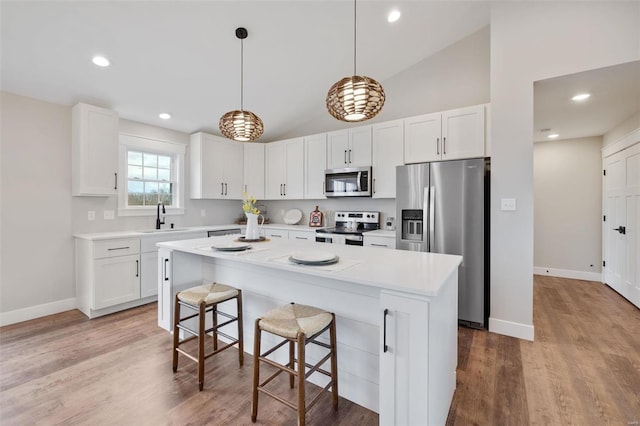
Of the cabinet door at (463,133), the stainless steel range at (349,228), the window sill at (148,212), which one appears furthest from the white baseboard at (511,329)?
the window sill at (148,212)

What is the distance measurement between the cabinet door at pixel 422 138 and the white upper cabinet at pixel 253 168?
2.56 meters

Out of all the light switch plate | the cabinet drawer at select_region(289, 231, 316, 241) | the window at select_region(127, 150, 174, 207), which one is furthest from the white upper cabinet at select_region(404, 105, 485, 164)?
the window at select_region(127, 150, 174, 207)

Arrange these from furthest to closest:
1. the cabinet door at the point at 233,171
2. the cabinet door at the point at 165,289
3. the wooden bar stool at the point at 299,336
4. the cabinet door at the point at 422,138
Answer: the cabinet door at the point at 233,171, the cabinet door at the point at 422,138, the cabinet door at the point at 165,289, the wooden bar stool at the point at 299,336

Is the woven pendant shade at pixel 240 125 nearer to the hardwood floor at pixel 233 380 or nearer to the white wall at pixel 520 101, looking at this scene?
the hardwood floor at pixel 233 380

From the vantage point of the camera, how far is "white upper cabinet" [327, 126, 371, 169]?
3951 millimetres

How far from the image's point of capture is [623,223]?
3711 mm

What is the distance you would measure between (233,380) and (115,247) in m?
2.30

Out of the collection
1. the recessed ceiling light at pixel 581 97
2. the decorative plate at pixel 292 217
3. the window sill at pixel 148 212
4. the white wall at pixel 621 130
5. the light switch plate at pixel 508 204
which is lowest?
the decorative plate at pixel 292 217

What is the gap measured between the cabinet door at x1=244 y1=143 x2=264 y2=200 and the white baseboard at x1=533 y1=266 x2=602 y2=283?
506 centimetres

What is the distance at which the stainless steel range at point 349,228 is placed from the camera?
370 cm

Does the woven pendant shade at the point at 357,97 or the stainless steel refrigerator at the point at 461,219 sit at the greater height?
the woven pendant shade at the point at 357,97

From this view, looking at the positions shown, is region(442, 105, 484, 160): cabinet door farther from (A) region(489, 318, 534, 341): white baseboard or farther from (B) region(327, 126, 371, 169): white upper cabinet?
(A) region(489, 318, 534, 341): white baseboard

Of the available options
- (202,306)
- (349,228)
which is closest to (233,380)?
(202,306)

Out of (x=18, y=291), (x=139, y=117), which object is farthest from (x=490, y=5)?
(x=18, y=291)
